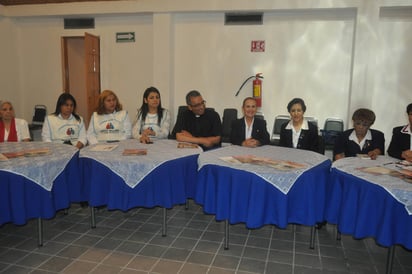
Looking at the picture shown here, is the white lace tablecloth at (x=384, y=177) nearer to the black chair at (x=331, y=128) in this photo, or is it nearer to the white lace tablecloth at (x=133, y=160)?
the white lace tablecloth at (x=133, y=160)

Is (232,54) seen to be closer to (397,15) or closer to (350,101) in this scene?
(350,101)

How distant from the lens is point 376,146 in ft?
10.4

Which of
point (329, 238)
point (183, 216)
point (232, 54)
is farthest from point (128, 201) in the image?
point (232, 54)

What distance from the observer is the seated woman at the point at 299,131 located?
3.35 meters

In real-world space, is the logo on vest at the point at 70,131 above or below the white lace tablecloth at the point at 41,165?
above

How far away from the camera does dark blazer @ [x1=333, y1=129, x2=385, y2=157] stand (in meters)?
3.19

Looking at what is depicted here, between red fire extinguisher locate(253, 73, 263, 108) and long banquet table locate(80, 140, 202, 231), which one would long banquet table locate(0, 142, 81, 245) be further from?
red fire extinguisher locate(253, 73, 263, 108)

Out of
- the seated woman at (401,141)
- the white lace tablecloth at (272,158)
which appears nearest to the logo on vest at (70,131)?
the white lace tablecloth at (272,158)

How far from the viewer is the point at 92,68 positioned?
5.87 metres

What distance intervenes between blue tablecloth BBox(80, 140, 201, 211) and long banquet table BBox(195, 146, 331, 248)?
30cm

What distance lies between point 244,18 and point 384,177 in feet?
12.5

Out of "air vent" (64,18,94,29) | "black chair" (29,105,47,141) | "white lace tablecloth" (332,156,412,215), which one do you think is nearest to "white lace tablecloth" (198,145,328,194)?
"white lace tablecloth" (332,156,412,215)

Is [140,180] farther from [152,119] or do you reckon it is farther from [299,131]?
[299,131]

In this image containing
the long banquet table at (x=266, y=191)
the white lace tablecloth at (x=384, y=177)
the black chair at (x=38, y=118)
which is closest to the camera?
the white lace tablecloth at (x=384, y=177)
